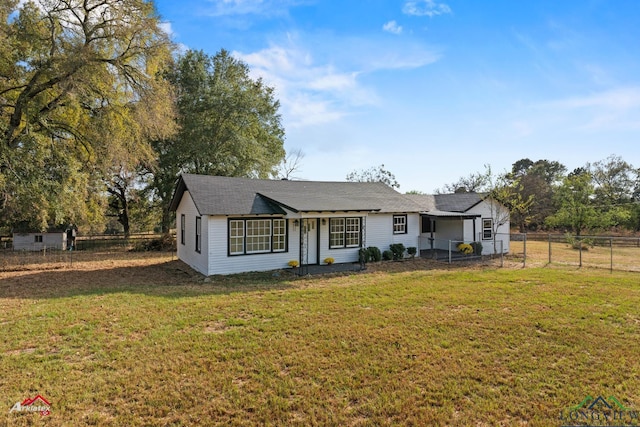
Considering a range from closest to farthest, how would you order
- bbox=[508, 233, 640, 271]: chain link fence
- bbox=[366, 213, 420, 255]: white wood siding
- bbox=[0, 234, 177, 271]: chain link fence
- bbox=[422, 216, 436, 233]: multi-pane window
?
bbox=[508, 233, 640, 271]: chain link fence < bbox=[366, 213, 420, 255]: white wood siding < bbox=[0, 234, 177, 271]: chain link fence < bbox=[422, 216, 436, 233]: multi-pane window

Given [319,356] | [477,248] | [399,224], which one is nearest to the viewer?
[319,356]

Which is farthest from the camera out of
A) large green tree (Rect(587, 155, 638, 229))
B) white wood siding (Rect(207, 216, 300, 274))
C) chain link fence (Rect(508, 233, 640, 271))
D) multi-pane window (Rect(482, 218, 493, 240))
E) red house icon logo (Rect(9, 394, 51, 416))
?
large green tree (Rect(587, 155, 638, 229))

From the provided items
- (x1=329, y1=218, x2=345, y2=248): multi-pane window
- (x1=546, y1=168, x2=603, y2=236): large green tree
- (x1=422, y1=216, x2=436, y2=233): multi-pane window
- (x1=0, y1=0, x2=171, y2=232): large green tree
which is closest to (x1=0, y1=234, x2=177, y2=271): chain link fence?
(x1=0, y1=0, x2=171, y2=232): large green tree

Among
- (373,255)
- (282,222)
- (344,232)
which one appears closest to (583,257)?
(373,255)

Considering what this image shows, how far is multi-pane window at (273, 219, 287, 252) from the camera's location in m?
13.6

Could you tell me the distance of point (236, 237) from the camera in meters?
12.8

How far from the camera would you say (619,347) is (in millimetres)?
5309

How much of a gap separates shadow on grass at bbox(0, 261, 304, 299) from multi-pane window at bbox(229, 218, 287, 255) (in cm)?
102

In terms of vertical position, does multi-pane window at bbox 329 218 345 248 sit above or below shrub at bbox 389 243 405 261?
above

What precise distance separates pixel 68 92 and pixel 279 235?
33.1ft

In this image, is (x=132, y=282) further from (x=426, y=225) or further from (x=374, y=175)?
(x=374, y=175)

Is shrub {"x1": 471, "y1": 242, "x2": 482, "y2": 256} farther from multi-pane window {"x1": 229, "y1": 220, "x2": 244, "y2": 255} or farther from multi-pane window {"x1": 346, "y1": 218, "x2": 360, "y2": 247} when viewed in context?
multi-pane window {"x1": 229, "y1": 220, "x2": 244, "y2": 255}

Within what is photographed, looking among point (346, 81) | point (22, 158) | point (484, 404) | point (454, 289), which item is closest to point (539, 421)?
point (484, 404)

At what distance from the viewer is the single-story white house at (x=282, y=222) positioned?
12.5 meters
